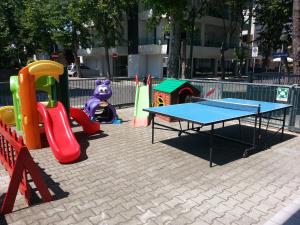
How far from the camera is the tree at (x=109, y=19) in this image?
1070 inches

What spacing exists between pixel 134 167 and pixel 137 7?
3141 cm

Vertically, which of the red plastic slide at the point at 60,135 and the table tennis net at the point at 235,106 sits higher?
the table tennis net at the point at 235,106

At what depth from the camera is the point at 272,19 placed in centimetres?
2998

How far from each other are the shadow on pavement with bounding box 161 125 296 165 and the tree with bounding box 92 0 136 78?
2191 cm

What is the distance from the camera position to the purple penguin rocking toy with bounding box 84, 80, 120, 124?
9.41 m

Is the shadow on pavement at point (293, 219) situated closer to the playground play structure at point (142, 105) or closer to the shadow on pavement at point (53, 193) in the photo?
the shadow on pavement at point (53, 193)

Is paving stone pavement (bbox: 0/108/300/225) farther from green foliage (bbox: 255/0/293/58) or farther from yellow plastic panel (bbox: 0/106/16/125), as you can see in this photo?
green foliage (bbox: 255/0/293/58)

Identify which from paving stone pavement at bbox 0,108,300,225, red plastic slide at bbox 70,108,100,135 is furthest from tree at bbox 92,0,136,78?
paving stone pavement at bbox 0,108,300,225

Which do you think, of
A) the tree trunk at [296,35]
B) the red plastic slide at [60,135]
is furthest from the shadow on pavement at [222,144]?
the tree trunk at [296,35]

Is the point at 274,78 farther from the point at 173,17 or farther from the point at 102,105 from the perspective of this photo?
the point at 102,105

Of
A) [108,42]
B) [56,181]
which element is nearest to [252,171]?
[56,181]

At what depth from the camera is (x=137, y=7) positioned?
1341 inches

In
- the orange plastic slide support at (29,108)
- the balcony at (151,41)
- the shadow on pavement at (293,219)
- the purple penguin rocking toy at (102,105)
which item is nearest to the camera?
the shadow on pavement at (293,219)

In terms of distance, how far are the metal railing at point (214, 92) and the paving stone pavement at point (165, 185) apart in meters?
1.44
